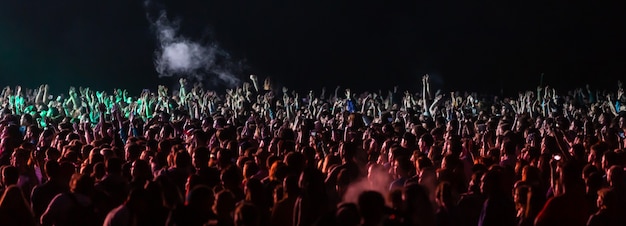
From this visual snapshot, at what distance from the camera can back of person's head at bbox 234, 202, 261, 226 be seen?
16.3 ft

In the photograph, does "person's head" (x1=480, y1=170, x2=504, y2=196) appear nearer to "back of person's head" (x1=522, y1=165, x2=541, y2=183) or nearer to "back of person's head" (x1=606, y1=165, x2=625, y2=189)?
"back of person's head" (x1=522, y1=165, x2=541, y2=183)

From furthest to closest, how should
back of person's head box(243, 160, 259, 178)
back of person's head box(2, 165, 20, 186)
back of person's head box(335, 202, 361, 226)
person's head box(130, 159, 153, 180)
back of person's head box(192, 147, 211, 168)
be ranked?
back of person's head box(192, 147, 211, 168) < back of person's head box(243, 160, 259, 178) < person's head box(130, 159, 153, 180) < back of person's head box(2, 165, 20, 186) < back of person's head box(335, 202, 361, 226)

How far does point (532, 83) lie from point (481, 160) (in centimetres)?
2304

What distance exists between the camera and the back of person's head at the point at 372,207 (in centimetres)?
495

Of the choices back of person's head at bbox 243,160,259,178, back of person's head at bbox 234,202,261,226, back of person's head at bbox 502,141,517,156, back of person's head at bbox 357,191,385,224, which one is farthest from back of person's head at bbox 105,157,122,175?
back of person's head at bbox 502,141,517,156

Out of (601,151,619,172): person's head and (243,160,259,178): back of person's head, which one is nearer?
(243,160,259,178): back of person's head

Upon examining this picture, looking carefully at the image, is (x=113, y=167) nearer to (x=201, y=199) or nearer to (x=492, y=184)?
(x=201, y=199)

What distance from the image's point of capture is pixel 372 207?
16.2 feet

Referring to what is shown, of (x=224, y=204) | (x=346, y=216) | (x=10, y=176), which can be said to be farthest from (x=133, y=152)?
(x=346, y=216)

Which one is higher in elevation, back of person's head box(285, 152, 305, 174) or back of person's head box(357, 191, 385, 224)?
back of person's head box(285, 152, 305, 174)

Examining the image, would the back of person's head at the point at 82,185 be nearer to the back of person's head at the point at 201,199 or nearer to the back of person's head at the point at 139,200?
the back of person's head at the point at 139,200

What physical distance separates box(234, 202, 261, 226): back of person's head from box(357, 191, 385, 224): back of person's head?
2.14 ft

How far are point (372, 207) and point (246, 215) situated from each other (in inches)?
30.0

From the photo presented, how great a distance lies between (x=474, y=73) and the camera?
30391 millimetres
